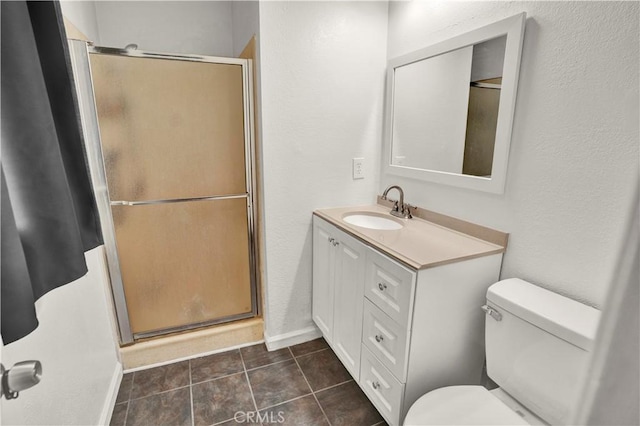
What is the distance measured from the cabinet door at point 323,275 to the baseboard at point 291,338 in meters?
0.12

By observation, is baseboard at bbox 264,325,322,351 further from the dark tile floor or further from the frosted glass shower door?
the frosted glass shower door

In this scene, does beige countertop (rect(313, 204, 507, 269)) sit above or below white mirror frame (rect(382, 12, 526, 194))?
below

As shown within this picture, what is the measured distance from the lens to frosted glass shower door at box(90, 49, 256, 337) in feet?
5.68

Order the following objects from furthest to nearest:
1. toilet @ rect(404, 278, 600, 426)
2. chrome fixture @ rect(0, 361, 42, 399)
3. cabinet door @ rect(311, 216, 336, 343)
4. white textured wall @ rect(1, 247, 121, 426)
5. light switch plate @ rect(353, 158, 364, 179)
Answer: light switch plate @ rect(353, 158, 364, 179) < cabinet door @ rect(311, 216, 336, 343) < toilet @ rect(404, 278, 600, 426) < white textured wall @ rect(1, 247, 121, 426) < chrome fixture @ rect(0, 361, 42, 399)

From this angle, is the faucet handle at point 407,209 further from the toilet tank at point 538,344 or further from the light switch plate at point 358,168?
the toilet tank at point 538,344

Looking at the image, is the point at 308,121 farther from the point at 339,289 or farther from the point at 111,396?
the point at 111,396

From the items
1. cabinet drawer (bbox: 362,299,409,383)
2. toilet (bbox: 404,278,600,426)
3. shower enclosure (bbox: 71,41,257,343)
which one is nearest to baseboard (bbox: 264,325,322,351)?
shower enclosure (bbox: 71,41,257,343)

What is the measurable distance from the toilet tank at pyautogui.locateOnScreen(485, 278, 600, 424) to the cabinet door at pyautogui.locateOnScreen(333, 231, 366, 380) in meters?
0.58

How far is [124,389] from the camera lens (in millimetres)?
1810

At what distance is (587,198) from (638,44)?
0.48m

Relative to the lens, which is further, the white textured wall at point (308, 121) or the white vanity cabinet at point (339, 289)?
the white textured wall at point (308, 121)

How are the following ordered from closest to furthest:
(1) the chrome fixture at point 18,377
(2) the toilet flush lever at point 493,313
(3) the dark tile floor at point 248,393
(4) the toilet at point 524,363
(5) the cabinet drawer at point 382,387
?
(1) the chrome fixture at point 18,377 → (4) the toilet at point 524,363 → (2) the toilet flush lever at point 493,313 → (5) the cabinet drawer at point 382,387 → (3) the dark tile floor at point 248,393

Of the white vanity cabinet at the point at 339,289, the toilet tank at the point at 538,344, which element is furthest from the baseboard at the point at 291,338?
the toilet tank at the point at 538,344

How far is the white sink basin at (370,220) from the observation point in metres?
1.94
